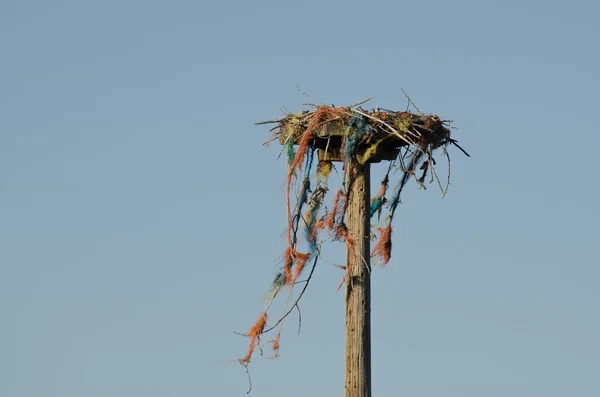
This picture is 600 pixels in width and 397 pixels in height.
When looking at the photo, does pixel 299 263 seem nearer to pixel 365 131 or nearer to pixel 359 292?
pixel 359 292

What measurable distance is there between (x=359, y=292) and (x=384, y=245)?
103 centimetres

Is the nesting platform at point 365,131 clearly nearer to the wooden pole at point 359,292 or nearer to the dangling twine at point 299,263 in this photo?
the wooden pole at point 359,292

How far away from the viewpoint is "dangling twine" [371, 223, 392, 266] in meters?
11.3

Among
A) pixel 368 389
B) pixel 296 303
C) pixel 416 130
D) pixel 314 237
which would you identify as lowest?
pixel 368 389

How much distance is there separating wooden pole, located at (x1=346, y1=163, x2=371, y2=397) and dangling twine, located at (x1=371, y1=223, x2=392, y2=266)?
2.06ft

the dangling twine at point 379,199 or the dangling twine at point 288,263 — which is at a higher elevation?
the dangling twine at point 379,199

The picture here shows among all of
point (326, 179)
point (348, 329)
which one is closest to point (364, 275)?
point (348, 329)

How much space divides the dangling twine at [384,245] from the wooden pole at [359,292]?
0.63 m

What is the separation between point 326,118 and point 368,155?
55 cm

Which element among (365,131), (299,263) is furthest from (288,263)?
(365,131)

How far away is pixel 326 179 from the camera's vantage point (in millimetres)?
11172

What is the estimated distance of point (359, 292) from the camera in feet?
34.2

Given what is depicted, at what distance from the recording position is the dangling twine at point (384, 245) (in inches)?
444

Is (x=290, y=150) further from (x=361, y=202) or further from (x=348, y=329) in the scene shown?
(x=348, y=329)
